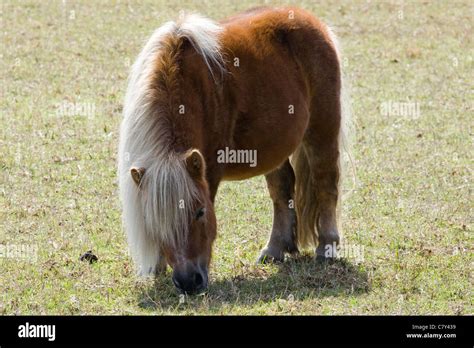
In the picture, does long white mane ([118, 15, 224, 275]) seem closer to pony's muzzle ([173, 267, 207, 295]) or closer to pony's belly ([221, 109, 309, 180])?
pony's muzzle ([173, 267, 207, 295])

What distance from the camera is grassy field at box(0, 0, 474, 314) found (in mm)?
7406

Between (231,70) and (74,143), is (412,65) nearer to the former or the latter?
(74,143)

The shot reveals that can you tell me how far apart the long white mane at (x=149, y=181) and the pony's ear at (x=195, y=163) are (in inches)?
2.3

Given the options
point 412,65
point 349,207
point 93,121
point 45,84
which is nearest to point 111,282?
point 349,207

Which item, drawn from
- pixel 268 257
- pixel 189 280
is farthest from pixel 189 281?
→ pixel 268 257

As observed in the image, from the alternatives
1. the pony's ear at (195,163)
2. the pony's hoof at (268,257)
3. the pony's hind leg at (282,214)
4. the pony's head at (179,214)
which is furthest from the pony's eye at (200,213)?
the pony's hind leg at (282,214)

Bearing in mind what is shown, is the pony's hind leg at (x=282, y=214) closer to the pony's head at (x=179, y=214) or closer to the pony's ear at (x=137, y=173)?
the pony's head at (x=179, y=214)

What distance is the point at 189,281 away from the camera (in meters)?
6.69

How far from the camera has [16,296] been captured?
7.29m

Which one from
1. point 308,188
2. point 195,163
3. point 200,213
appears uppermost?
point 195,163

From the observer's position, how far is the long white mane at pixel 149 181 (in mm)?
6613

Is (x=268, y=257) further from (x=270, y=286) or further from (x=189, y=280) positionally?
(x=189, y=280)

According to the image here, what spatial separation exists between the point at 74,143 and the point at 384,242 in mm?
4957

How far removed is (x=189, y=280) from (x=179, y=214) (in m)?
0.50
